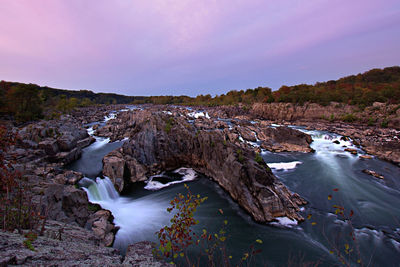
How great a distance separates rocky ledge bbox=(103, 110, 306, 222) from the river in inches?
35.5

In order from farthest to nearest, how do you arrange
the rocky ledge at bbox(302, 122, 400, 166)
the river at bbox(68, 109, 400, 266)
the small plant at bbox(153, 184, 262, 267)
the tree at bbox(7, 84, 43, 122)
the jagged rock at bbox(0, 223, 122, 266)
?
the tree at bbox(7, 84, 43, 122), the rocky ledge at bbox(302, 122, 400, 166), the river at bbox(68, 109, 400, 266), the small plant at bbox(153, 184, 262, 267), the jagged rock at bbox(0, 223, 122, 266)

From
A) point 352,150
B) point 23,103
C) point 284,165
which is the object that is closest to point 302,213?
point 284,165

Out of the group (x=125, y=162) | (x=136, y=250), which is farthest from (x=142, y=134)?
(x=136, y=250)

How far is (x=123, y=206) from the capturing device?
45.5 ft

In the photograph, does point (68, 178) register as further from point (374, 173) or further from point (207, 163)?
point (374, 173)

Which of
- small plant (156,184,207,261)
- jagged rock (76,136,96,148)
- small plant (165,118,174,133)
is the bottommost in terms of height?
jagged rock (76,136,96,148)

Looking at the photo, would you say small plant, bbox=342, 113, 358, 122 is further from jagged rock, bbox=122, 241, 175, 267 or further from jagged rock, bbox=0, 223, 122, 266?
jagged rock, bbox=0, 223, 122, 266

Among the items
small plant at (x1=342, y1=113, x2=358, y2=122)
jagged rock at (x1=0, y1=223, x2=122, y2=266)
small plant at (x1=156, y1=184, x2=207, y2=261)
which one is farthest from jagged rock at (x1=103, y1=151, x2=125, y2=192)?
small plant at (x1=342, y1=113, x2=358, y2=122)

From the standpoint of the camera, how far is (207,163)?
58.7ft

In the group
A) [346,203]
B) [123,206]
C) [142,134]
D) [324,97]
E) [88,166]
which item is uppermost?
[324,97]

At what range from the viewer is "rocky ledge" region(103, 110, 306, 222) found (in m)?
12.2

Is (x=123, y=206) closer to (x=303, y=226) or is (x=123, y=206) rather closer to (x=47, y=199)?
(x=47, y=199)

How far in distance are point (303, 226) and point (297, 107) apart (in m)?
56.3

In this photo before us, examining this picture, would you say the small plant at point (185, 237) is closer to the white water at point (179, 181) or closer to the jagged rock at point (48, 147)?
the white water at point (179, 181)
